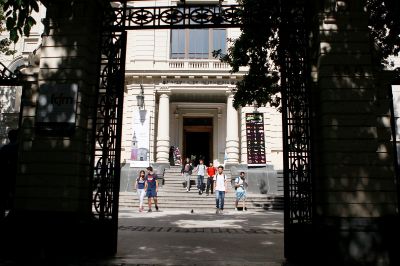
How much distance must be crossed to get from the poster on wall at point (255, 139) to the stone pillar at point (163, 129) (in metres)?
5.60

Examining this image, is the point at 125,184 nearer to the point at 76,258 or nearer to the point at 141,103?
the point at 141,103

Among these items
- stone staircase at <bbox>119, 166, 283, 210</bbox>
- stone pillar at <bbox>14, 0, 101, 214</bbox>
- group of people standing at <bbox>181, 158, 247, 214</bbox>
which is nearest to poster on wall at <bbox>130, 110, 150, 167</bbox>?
group of people standing at <bbox>181, 158, 247, 214</bbox>

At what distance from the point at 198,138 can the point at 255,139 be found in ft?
27.7

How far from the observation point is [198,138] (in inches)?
1233

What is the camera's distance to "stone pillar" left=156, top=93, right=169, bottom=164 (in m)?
24.7

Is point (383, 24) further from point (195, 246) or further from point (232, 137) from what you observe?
point (232, 137)

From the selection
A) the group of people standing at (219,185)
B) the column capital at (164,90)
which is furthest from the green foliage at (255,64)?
the column capital at (164,90)

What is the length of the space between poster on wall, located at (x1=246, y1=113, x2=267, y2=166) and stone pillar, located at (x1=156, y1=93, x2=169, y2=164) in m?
5.60

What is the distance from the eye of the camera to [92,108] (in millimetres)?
7031

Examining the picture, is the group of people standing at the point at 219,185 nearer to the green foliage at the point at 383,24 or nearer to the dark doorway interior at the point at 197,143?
the green foliage at the point at 383,24

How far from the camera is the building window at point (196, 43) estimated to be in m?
26.3

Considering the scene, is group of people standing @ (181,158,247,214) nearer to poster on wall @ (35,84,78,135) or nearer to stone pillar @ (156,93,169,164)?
stone pillar @ (156,93,169,164)

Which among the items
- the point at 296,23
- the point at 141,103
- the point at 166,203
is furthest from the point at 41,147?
the point at 141,103

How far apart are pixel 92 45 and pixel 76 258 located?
13.1ft
